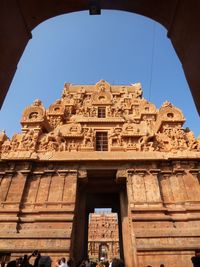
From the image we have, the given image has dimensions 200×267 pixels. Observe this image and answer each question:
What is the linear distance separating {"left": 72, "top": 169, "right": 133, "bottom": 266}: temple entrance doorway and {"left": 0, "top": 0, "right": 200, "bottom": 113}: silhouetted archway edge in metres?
11.8

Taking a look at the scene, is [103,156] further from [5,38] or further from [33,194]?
[5,38]

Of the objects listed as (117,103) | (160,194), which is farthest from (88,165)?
(117,103)

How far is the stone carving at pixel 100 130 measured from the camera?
658 inches

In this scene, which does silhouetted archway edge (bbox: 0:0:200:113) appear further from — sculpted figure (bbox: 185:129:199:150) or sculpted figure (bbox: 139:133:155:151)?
sculpted figure (bbox: 185:129:199:150)

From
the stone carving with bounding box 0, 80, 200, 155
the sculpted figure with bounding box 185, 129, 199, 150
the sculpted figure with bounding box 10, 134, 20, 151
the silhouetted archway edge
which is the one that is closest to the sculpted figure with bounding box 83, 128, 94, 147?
the stone carving with bounding box 0, 80, 200, 155

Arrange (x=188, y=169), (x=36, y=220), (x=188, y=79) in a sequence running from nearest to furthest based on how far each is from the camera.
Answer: (x=188, y=79) < (x=36, y=220) < (x=188, y=169)

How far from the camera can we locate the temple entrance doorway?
14.7m

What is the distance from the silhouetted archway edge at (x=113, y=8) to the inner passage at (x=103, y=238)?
114ft

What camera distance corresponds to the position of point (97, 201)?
19.5 m

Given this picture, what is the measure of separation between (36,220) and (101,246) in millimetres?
27214

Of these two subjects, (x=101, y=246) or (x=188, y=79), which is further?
(x=101, y=246)

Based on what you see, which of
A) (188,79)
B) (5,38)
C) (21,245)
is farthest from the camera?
(21,245)

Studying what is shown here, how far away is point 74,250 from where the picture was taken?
1387 cm

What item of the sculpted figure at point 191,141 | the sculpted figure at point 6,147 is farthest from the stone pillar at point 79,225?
the sculpted figure at point 191,141
